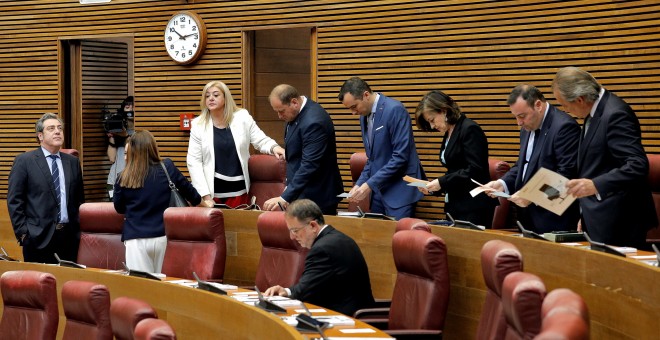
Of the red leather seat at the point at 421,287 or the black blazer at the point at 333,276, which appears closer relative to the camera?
the red leather seat at the point at 421,287

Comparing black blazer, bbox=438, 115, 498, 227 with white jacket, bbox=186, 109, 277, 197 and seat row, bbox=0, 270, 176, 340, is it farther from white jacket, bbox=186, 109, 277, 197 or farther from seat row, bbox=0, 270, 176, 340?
seat row, bbox=0, 270, 176, 340

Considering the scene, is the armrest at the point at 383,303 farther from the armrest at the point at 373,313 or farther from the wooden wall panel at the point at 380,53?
the wooden wall panel at the point at 380,53

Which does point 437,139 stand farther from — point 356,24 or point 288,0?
point 288,0

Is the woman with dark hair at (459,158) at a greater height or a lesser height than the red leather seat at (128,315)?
greater

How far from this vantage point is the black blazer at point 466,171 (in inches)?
236

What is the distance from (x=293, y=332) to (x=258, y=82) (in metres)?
6.02

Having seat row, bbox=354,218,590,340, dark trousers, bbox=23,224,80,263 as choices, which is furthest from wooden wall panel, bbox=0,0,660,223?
dark trousers, bbox=23,224,80,263

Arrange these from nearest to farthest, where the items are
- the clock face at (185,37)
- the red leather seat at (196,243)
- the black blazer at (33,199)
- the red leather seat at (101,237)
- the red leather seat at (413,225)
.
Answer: the red leather seat at (413,225)
the red leather seat at (196,243)
the black blazer at (33,199)
the red leather seat at (101,237)
the clock face at (185,37)

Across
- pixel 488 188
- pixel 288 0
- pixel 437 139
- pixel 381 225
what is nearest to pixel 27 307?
pixel 381 225

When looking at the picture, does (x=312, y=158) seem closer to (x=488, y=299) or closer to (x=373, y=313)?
(x=373, y=313)

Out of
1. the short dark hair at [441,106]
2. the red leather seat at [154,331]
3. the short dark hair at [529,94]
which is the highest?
the short dark hair at [529,94]

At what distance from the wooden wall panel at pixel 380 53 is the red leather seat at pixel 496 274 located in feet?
10.3

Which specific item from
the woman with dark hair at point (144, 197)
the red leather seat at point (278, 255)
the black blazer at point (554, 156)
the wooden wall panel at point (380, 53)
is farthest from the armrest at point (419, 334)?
the wooden wall panel at point (380, 53)

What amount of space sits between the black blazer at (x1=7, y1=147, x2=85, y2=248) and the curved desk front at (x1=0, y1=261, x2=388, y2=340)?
0.61 meters
